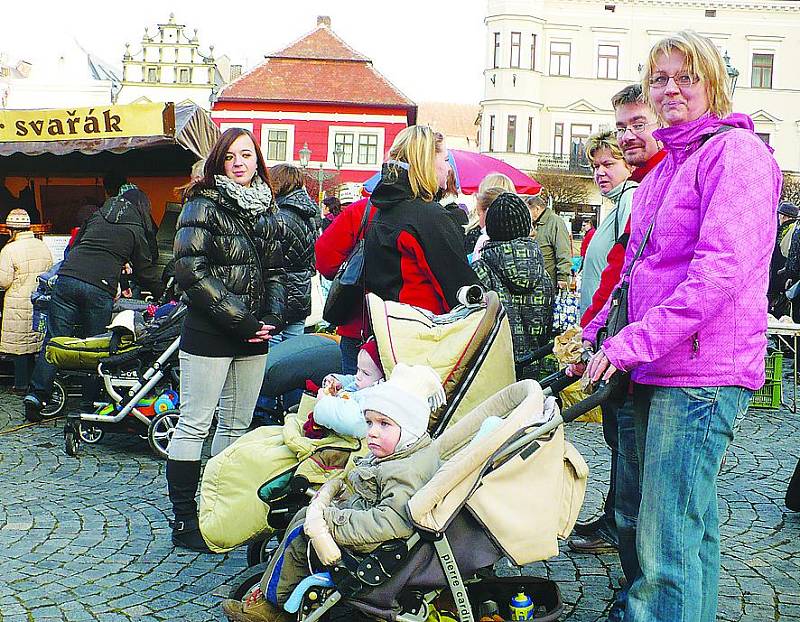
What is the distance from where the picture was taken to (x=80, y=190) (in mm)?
12641

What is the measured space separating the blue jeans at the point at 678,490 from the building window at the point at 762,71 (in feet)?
179

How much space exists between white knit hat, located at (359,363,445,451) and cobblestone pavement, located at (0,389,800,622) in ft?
4.22

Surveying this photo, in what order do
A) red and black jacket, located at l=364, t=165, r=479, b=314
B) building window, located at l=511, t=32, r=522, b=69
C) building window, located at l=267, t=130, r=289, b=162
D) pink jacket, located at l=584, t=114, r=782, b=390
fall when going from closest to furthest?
pink jacket, located at l=584, t=114, r=782, b=390 < red and black jacket, located at l=364, t=165, r=479, b=314 < building window, located at l=267, t=130, r=289, b=162 < building window, located at l=511, t=32, r=522, b=69

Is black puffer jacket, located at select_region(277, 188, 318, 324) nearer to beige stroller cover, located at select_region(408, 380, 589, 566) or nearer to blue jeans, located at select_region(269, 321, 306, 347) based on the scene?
blue jeans, located at select_region(269, 321, 306, 347)

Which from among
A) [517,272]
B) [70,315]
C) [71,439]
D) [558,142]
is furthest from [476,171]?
[558,142]

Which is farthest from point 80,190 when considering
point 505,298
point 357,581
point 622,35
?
point 622,35

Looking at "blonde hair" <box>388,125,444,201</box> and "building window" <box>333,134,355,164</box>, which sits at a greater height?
"blonde hair" <box>388,125,444,201</box>

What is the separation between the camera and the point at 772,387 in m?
9.80

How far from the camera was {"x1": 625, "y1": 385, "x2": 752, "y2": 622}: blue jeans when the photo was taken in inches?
122

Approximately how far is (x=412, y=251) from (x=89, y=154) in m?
6.12

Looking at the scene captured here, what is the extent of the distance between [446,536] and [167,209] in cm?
899

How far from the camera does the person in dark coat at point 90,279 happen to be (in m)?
8.38

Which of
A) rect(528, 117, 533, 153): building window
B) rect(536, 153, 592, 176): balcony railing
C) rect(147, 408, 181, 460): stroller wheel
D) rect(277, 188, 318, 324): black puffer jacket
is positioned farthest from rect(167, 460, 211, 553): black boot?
rect(528, 117, 533, 153): building window

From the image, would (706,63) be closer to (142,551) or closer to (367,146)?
(142,551)
